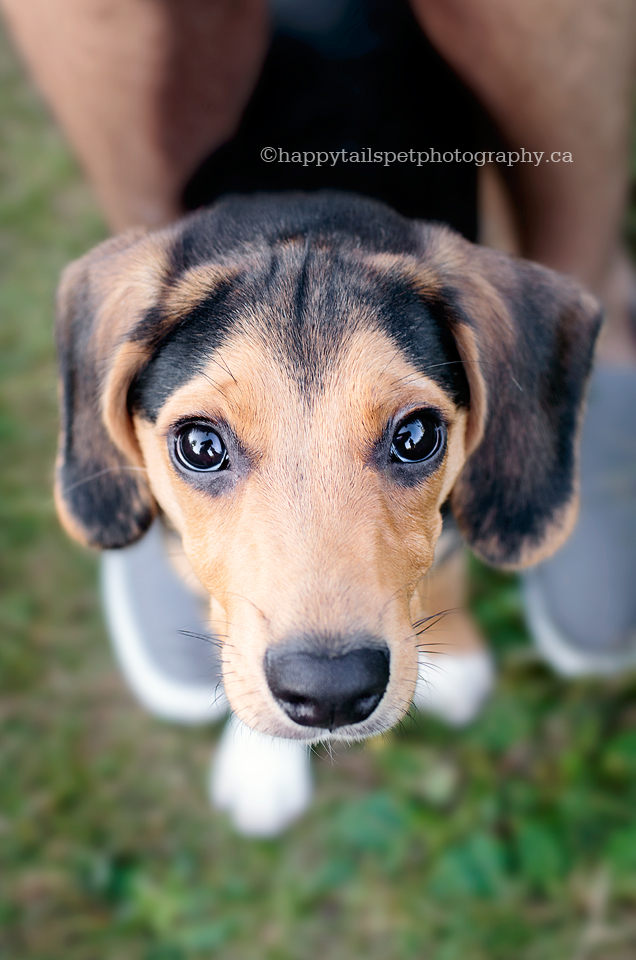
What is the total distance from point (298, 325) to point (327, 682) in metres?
0.93

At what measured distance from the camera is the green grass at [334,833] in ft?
11.0

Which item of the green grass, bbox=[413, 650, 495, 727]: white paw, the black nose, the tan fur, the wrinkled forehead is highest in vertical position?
the wrinkled forehead

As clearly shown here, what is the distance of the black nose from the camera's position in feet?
6.19

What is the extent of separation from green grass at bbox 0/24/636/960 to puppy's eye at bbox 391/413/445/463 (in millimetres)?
1801

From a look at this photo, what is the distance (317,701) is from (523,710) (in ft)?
6.82

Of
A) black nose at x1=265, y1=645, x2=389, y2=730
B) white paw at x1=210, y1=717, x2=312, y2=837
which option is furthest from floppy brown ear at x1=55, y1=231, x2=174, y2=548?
white paw at x1=210, y1=717, x2=312, y2=837

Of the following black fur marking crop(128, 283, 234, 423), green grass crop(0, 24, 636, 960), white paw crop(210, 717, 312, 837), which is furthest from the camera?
white paw crop(210, 717, 312, 837)

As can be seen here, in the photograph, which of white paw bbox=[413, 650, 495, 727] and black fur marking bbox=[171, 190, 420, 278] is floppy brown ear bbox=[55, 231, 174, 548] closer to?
black fur marking bbox=[171, 190, 420, 278]

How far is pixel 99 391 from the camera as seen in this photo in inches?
97.8

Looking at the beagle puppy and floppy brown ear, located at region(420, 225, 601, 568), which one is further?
floppy brown ear, located at region(420, 225, 601, 568)

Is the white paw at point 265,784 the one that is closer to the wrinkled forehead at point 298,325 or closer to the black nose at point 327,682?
the black nose at point 327,682

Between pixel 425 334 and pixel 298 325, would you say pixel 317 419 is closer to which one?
pixel 298 325

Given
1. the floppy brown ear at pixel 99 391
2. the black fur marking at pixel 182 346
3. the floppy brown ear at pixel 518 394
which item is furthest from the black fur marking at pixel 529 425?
the floppy brown ear at pixel 99 391

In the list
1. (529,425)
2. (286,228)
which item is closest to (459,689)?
(529,425)
